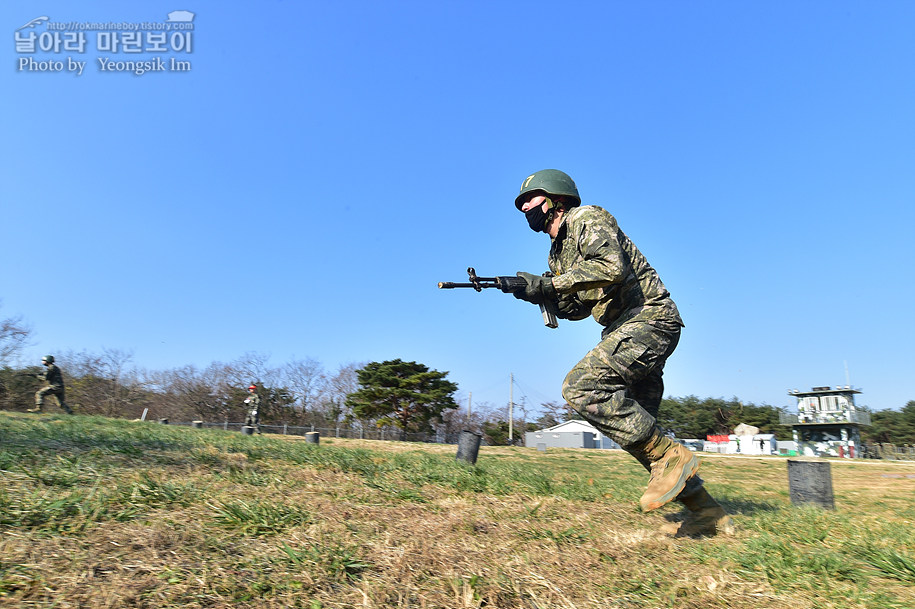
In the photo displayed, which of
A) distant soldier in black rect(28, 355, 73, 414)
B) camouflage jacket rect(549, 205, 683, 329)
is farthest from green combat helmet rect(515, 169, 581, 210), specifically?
distant soldier in black rect(28, 355, 73, 414)

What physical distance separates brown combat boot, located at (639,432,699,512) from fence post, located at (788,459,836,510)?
7.04 feet

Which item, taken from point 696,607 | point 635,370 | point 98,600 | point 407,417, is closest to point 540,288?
point 635,370

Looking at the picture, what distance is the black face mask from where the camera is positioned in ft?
12.4

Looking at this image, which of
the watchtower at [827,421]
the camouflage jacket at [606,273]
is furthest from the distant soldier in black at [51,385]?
the watchtower at [827,421]

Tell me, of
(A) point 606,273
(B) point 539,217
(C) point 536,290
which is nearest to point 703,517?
(A) point 606,273

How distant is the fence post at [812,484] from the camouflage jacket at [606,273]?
232cm

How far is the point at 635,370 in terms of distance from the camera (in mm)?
3219

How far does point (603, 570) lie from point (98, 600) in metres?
1.75

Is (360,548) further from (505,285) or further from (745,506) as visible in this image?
(745,506)

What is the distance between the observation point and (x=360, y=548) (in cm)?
195

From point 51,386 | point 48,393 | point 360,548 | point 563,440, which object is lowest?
point 563,440

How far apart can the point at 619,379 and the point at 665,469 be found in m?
0.58

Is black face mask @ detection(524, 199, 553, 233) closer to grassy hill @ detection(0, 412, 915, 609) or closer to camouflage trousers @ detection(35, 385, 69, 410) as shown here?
grassy hill @ detection(0, 412, 915, 609)

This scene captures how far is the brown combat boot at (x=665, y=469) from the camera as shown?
2895 mm
